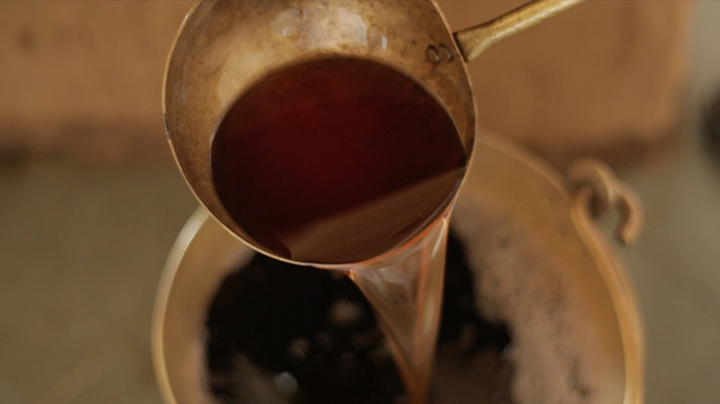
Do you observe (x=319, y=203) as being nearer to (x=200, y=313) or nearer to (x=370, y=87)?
(x=370, y=87)

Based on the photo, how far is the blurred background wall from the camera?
0.81 m

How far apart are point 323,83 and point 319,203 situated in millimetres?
105

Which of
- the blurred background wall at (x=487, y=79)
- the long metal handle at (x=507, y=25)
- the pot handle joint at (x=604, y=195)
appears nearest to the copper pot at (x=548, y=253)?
the pot handle joint at (x=604, y=195)

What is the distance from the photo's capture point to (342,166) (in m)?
0.46

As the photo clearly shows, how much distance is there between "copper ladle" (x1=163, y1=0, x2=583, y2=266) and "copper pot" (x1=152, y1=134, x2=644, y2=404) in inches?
10.2

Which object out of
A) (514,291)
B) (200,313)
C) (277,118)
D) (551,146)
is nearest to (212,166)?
(277,118)

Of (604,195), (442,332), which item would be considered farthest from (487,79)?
(442,332)

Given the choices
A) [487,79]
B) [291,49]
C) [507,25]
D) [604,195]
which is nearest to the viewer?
[507,25]

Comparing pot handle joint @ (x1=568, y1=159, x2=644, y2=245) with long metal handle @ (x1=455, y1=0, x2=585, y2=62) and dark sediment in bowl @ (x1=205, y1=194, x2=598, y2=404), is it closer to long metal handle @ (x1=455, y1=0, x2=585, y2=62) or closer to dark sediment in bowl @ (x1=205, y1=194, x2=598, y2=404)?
dark sediment in bowl @ (x1=205, y1=194, x2=598, y2=404)

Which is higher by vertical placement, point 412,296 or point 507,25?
point 507,25

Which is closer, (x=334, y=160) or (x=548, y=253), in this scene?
(x=334, y=160)

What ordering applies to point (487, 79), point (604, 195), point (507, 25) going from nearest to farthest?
point (507, 25), point (604, 195), point (487, 79)

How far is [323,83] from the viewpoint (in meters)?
0.49

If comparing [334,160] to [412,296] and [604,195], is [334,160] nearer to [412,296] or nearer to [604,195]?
[412,296]
